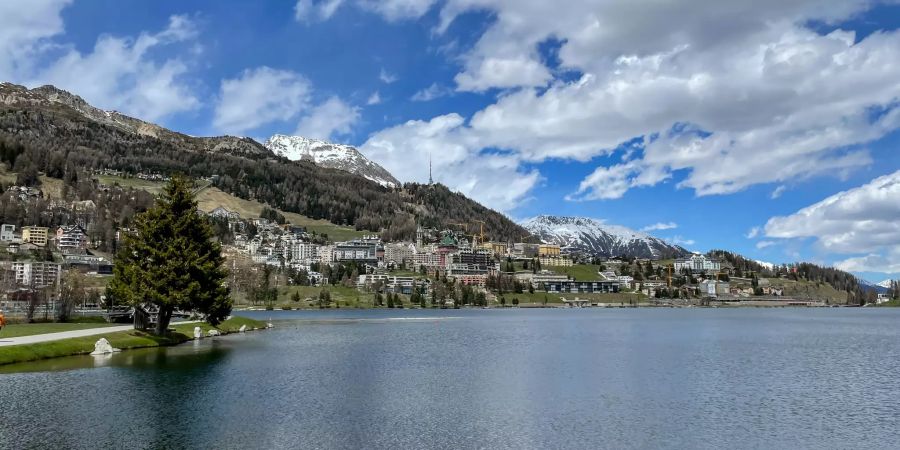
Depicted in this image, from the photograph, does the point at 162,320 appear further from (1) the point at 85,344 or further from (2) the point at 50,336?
(1) the point at 85,344

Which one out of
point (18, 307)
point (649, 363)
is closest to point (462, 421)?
point (649, 363)

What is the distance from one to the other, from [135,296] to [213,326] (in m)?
24.9

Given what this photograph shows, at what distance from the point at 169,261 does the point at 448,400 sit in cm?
4136

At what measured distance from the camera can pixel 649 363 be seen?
5997 centimetres

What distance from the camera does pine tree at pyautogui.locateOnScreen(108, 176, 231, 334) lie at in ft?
223

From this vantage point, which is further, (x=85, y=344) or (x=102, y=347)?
(x=85, y=344)

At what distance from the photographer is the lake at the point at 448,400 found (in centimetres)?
2975

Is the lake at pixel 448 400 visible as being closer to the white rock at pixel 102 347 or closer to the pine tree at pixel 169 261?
the white rock at pixel 102 347

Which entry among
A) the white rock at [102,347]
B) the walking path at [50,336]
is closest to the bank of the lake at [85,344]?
the white rock at [102,347]

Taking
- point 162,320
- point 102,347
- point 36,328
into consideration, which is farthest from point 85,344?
point 36,328

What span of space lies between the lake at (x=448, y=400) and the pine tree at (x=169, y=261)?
22.6 ft

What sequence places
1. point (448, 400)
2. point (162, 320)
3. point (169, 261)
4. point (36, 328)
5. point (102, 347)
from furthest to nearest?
point (162, 320), point (36, 328), point (169, 261), point (102, 347), point (448, 400)

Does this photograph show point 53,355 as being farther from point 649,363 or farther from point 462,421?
point 649,363

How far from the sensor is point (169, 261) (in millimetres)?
69250
